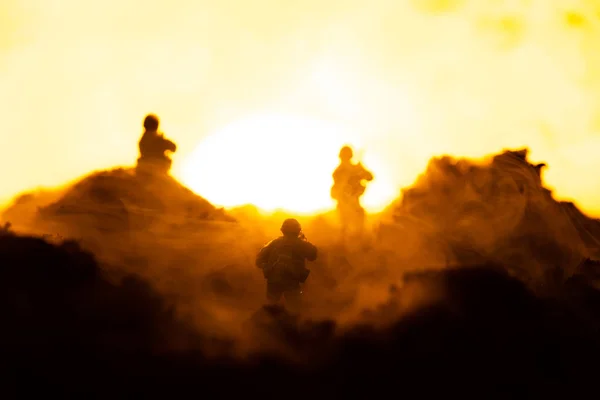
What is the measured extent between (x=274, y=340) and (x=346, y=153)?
569 centimetres

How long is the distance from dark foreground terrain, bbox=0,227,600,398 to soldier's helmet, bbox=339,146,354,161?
12.9 feet

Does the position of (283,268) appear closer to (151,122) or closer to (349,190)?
(349,190)

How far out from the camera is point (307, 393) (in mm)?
12805

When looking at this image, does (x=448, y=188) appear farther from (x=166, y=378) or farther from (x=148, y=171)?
(x=166, y=378)

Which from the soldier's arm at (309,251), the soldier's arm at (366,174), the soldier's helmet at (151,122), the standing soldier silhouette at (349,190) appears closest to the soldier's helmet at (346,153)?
the standing soldier silhouette at (349,190)

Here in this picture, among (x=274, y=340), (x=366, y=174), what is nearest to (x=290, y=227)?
(x=274, y=340)

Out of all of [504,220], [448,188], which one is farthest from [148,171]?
[504,220]

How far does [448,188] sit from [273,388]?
8.06 metres

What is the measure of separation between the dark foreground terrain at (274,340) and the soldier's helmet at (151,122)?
200 inches

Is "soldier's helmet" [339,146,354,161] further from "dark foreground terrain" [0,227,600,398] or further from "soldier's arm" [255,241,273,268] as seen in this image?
"dark foreground terrain" [0,227,600,398]

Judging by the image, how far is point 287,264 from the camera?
14383 millimetres

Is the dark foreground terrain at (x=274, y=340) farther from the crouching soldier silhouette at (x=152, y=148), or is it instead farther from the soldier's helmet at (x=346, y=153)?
the crouching soldier silhouette at (x=152, y=148)

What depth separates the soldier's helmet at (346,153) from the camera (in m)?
17.3

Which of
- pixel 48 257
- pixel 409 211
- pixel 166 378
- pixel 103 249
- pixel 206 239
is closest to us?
pixel 166 378
